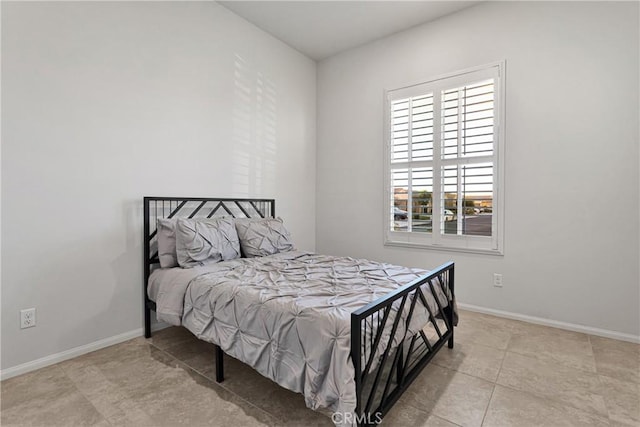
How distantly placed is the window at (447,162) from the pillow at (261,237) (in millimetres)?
1322

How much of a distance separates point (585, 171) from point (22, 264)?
168 inches

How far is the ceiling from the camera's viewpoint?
3.20 m

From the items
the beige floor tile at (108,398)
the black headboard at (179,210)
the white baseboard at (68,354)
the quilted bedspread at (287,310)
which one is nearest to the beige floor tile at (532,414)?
the quilted bedspread at (287,310)

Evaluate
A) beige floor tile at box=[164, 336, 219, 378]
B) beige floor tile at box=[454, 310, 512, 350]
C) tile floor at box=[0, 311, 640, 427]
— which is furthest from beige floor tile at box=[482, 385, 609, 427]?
beige floor tile at box=[164, 336, 219, 378]

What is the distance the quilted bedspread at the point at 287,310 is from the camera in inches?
54.8

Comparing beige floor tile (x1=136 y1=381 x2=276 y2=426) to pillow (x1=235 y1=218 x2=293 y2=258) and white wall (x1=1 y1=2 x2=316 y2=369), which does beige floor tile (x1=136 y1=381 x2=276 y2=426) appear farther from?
pillow (x1=235 y1=218 x2=293 y2=258)

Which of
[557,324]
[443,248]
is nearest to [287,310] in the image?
[443,248]

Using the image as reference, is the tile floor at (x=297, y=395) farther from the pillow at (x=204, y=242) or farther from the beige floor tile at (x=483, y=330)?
the pillow at (x=204, y=242)

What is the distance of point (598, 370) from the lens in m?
2.09

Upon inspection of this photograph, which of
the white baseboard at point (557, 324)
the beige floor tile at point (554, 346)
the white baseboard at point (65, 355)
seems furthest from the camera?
the white baseboard at point (557, 324)

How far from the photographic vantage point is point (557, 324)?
2826 mm

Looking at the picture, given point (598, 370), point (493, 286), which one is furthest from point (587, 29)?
point (598, 370)

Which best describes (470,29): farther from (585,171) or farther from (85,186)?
(85,186)

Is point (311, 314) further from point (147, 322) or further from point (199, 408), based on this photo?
point (147, 322)
